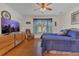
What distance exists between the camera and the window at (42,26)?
351 centimetres

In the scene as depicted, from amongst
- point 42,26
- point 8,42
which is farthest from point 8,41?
point 42,26

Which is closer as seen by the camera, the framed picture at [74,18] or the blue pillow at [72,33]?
the blue pillow at [72,33]

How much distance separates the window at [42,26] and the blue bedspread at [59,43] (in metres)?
0.13

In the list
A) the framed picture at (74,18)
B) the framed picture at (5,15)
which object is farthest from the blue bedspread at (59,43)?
the framed picture at (5,15)

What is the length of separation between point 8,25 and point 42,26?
2.81 ft

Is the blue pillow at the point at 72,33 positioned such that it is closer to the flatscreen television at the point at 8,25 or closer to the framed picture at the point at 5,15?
the flatscreen television at the point at 8,25

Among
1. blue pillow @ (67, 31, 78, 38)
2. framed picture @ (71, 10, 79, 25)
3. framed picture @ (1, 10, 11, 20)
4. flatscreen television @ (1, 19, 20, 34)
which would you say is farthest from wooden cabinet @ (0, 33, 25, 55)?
framed picture @ (71, 10, 79, 25)

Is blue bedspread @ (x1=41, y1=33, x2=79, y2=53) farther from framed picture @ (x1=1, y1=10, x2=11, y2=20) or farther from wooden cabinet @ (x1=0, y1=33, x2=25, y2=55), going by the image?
framed picture @ (x1=1, y1=10, x2=11, y2=20)

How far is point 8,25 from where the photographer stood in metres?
3.68

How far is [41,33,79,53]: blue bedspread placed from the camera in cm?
334

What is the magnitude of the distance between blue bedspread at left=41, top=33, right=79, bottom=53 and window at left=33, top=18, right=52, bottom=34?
130 millimetres

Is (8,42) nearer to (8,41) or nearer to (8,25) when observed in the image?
(8,41)

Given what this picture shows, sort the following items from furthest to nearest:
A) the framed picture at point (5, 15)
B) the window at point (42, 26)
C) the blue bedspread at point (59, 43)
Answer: the framed picture at point (5, 15) → the window at point (42, 26) → the blue bedspread at point (59, 43)

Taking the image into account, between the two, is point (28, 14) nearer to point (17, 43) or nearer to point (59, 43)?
point (59, 43)
